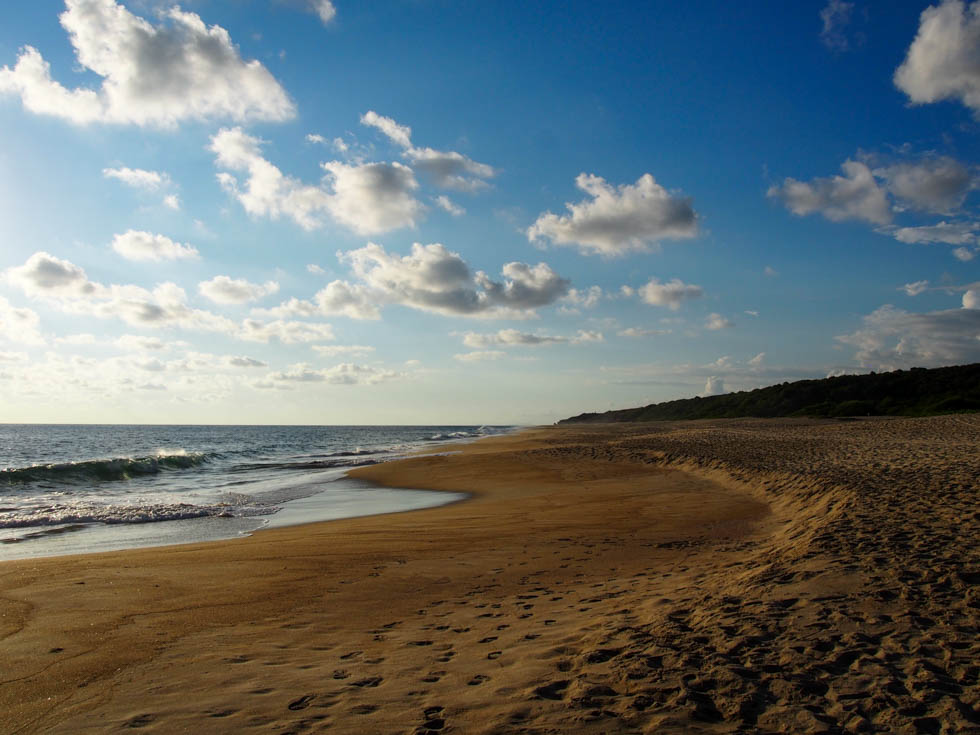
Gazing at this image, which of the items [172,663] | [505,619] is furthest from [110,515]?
[505,619]

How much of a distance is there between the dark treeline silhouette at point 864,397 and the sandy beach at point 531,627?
2090 inches

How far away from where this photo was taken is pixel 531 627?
6176mm

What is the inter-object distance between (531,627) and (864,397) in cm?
7477

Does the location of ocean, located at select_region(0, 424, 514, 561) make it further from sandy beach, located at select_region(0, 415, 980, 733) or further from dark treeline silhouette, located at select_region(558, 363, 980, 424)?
dark treeline silhouette, located at select_region(558, 363, 980, 424)

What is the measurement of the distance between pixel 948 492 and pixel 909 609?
700cm

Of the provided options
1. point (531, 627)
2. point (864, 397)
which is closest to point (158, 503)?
point (531, 627)

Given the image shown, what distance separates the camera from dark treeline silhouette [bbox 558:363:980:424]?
184 ft

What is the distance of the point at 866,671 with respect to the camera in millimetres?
4492

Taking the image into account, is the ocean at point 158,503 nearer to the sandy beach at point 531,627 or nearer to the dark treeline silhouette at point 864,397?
the sandy beach at point 531,627

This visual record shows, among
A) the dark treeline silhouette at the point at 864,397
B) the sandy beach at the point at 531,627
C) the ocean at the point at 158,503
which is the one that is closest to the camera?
the sandy beach at the point at 531,627

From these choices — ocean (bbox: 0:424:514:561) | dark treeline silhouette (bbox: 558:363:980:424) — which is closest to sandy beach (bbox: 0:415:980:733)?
ocean (bbox: 0:424:514:561)

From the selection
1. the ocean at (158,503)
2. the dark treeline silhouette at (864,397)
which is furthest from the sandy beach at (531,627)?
the dark treeline silhouette at (864,397)

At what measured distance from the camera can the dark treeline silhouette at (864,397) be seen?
5603cm

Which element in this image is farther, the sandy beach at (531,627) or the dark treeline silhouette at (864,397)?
the dark treeline silhouette at (864,397)
